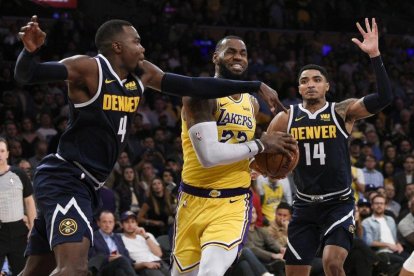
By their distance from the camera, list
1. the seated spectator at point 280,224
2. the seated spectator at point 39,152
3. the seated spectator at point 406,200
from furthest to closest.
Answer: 1. the seated spectator at point 406,200
2. the seated spectator at point 39,152
3. the seated spectator at point 280,224

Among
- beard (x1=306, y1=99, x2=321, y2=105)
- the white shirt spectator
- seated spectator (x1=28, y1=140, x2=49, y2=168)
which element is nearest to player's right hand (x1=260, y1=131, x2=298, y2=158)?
Result: beard (x1=306, y1=99, x2=321, y2=105)

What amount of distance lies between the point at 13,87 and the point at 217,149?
8.85 m

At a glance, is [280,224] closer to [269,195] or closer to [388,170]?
[269,195]

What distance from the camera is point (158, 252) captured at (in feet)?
35.5

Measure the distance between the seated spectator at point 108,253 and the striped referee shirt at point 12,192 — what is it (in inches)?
44.8

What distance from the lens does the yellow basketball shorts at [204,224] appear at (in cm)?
597

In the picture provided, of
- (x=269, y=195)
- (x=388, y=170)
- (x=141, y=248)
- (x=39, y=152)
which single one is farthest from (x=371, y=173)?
(x=39, y=152)

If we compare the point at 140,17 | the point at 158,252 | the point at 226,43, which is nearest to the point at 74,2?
the point at 140,17

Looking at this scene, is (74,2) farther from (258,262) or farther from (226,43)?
(226,43)

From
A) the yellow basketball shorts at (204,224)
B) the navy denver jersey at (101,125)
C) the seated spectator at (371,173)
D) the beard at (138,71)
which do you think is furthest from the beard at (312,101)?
A: the seated spectator at (371,173)

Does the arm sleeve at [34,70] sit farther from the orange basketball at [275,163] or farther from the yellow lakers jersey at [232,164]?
the orange basketball at [275,163]

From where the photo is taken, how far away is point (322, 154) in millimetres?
7270

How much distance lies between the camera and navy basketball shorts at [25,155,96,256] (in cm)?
514

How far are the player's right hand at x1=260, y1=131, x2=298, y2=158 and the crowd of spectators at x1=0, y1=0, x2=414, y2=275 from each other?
2224 millimetres
